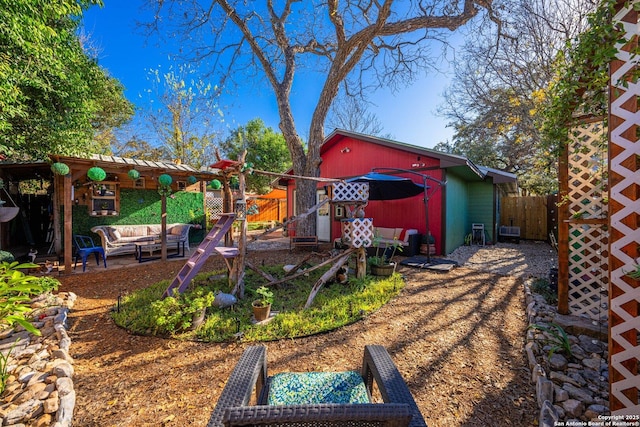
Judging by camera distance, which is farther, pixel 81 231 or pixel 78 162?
pixel 81 231

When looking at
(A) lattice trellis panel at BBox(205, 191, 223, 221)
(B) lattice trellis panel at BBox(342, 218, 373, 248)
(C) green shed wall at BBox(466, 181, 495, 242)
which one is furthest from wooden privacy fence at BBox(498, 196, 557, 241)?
(A) lattice trellis panel at BBox(205, 191, 223, 221)

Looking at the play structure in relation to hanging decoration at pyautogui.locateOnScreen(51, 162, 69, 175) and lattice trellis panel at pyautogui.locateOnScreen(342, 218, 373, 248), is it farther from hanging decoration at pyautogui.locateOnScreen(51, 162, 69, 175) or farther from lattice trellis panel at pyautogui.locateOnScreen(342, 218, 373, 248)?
hanging decoration at pyautogui.locateOnScreen(51, 162, 69, 175)

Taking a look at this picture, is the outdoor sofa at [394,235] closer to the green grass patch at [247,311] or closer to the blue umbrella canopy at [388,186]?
the blue umbrella canopy at [388,186]

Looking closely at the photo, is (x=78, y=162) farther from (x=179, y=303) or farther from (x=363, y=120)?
(x=363, y=120)

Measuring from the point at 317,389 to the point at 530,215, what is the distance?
40.7 ft

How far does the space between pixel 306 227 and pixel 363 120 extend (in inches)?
518

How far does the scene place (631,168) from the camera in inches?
66.7

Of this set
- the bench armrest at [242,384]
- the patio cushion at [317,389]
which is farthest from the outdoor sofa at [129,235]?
the patio cushion at [317,389]

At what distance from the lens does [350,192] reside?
196 inches

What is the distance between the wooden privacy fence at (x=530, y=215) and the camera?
395 inches

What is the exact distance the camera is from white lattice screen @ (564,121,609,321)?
311cm

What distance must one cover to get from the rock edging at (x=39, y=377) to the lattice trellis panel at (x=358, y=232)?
3.97 meters

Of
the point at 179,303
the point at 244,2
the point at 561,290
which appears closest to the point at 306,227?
the point at 179,303

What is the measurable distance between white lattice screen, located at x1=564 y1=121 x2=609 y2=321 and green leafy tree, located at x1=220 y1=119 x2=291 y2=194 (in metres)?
15.5
